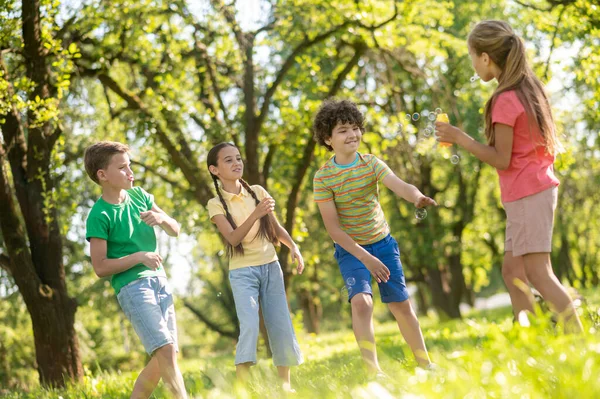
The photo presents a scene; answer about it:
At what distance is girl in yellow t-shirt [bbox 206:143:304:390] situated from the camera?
4.46m

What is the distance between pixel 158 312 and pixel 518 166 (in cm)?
230

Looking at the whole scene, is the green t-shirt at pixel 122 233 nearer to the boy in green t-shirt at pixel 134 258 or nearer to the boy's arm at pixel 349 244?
the boy in green t-shirt at pixel 134 258

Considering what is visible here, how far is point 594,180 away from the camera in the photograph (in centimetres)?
2698

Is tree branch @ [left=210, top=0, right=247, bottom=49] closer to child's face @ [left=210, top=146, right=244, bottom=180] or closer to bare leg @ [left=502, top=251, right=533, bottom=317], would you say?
child's face @ [left=210, top=146, right=244, bottom=180]

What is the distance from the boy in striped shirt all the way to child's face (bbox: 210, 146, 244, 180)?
1.81 feet

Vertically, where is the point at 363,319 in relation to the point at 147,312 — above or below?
below

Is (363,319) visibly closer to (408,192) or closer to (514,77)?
(408,192)

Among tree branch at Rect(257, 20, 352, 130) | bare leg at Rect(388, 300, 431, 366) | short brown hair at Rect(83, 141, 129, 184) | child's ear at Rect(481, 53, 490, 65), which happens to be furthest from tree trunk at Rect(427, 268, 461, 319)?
short brown hair at Rect(83, 141, 129, 184)

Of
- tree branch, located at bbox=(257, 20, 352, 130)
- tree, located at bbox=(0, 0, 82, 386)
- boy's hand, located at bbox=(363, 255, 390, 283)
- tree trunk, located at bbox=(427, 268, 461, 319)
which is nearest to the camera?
boy's hand, located at bbox=(363, 255, 390, 283)

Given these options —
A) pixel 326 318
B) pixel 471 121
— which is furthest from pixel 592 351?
pixel 326 318

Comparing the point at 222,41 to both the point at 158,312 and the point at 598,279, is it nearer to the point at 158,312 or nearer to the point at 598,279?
the point at 158,312

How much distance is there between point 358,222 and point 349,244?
0.27 metres

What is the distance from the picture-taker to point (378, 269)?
4336mm

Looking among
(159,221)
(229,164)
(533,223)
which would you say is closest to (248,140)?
(229,164)
